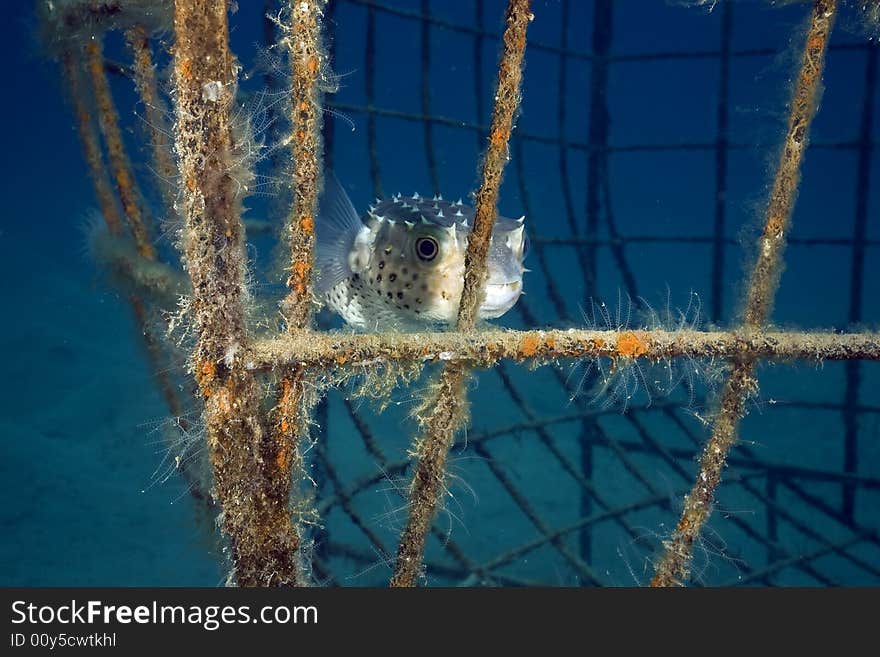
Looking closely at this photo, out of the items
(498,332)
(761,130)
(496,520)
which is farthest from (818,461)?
(498,332)

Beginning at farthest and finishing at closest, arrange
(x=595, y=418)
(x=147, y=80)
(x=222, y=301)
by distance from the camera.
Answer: (x=595, y=418)
(x=147, y=80)
(x=222, y=301)

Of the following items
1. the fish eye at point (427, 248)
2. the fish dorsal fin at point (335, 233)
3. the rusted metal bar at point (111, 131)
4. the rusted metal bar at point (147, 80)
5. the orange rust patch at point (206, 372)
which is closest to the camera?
the orange rust patch at point (206, 372)

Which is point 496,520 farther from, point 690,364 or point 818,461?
point 818,461

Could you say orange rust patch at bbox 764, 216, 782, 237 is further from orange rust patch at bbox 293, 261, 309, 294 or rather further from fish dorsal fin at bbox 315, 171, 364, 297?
fish dorsal fin at bbox 315, 171, 364, 297

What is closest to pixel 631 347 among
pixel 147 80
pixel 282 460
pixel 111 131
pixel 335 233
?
pixel 282 460

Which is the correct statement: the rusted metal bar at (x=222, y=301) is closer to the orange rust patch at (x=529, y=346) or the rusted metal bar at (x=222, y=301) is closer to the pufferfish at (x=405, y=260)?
the orange rust patch at (x=529, y=346)

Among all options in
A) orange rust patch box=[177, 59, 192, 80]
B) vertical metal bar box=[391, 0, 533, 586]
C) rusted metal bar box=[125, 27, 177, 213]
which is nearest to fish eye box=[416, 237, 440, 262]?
vertical metal bar box=[391, 0, 533, 586]

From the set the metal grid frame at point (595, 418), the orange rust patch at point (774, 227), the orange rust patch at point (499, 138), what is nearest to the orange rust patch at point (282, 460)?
the orange rust patch at point (499, 138)

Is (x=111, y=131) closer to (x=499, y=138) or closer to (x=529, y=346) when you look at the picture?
(x=499, y=138)
